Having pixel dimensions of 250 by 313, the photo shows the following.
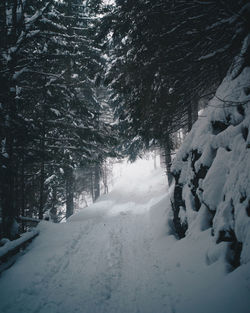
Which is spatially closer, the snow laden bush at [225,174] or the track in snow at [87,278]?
the snow laden bush at [225,174]

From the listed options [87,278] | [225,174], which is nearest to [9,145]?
[87,278]

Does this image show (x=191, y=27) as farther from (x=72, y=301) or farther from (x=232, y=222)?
(x=72, y=301)

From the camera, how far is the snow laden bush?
3.11 m

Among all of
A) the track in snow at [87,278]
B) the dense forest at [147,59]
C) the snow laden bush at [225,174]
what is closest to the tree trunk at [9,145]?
the dense forest at [147,59]

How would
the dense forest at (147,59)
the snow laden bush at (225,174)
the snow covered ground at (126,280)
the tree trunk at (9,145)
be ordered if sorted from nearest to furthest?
the snow covered ground at (126,280) → the snow laden bush at (225,174) → the dense forest at (147,59) → the tree trunk at (9,145)

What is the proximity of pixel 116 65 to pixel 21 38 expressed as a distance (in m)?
3.88

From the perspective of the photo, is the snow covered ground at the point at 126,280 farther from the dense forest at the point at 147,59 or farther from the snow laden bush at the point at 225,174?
the dense forest at the point at 147,59

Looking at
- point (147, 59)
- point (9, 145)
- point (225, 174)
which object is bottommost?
point (225, 174)

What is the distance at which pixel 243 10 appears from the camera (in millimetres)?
3451

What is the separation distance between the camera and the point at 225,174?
3.89 meters

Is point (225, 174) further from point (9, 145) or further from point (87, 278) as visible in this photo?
point (9, 145)

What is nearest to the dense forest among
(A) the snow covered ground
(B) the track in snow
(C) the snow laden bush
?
(C) the snow laden bush

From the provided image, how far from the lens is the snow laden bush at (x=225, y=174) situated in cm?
311

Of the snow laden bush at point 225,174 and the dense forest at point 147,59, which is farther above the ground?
the dense forest at point 147,59
